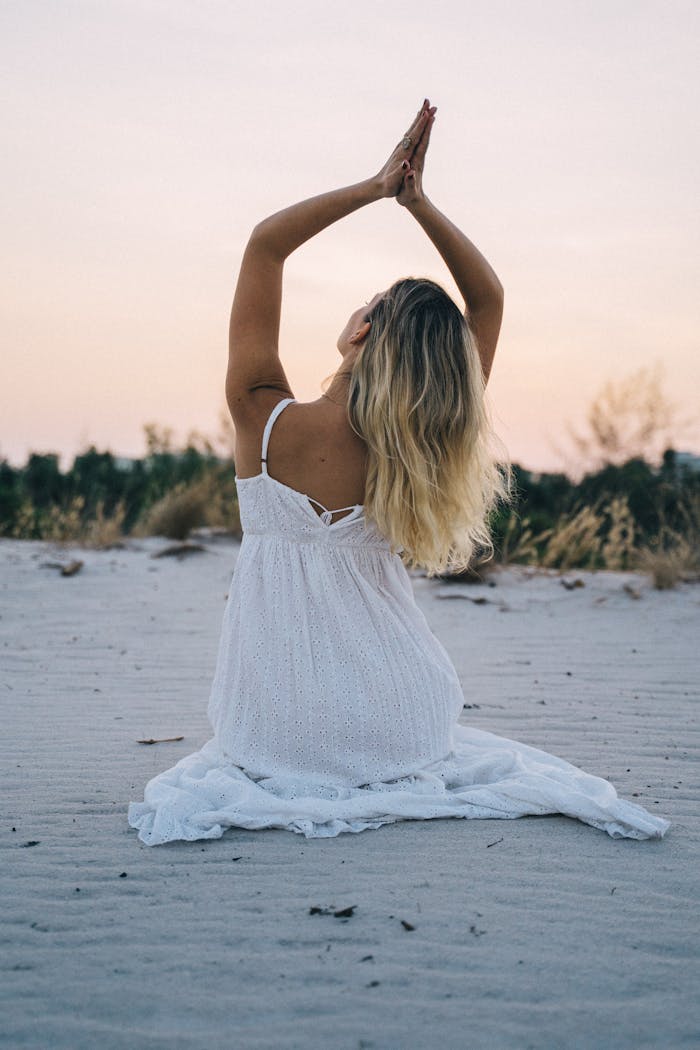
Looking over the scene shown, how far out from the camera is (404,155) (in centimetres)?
274

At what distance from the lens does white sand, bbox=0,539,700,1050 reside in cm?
180

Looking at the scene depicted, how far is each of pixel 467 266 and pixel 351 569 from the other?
1.07m

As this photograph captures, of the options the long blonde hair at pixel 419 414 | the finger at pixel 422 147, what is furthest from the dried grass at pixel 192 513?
the finger at pixel 422 147

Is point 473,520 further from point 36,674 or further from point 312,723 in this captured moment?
point 36,674

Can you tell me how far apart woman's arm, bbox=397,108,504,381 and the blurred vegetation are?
9.68 feet

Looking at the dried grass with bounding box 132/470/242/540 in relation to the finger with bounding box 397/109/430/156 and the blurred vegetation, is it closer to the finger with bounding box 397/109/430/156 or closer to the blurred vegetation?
the blurred vegetation

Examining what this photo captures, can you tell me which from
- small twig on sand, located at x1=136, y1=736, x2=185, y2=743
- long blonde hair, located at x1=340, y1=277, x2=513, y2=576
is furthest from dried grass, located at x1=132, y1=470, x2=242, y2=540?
long blonde hair, located at x1=340, y1=277, x2=513, y2=576

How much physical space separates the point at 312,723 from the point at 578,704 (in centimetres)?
212

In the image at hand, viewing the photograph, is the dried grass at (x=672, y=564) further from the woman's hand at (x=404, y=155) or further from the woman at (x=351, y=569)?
the woman's hand at (x=404, y=155)

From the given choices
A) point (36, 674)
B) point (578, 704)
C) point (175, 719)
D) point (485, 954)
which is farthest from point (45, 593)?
point (485, 954)

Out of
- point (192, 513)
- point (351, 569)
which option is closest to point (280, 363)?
point (351, 569)

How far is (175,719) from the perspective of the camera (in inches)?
167

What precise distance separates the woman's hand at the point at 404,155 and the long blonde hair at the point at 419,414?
29 cm

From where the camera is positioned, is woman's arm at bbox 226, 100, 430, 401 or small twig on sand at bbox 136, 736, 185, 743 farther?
small twig on sand at bbox 136, 736, 185, 743
